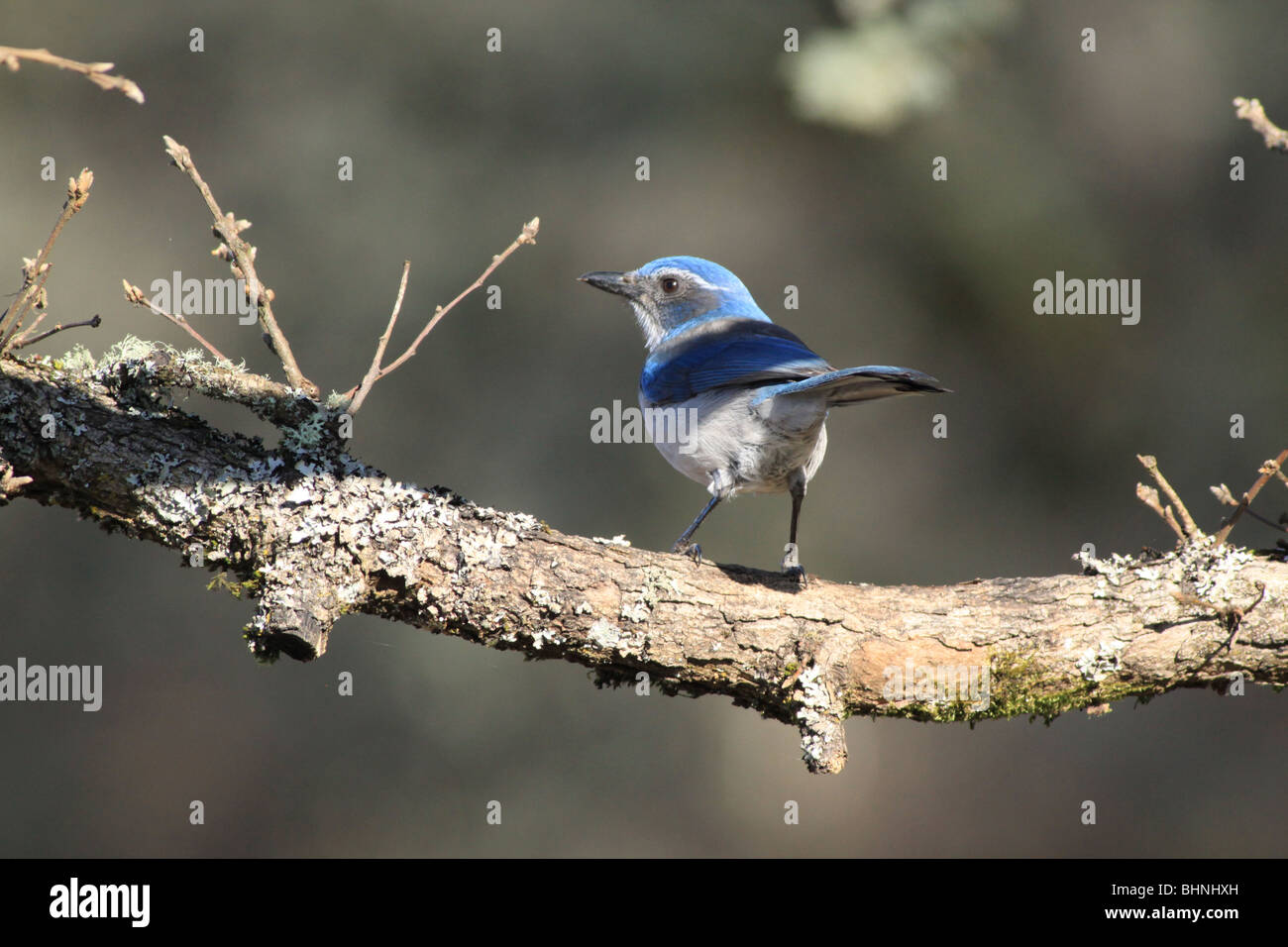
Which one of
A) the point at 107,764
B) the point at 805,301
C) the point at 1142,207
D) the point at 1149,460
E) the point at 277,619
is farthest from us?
the point at 107,764

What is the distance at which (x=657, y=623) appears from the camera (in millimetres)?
2900

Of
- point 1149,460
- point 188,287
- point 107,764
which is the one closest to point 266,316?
point 1149,460

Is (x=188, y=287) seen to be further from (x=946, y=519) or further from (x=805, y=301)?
(x=946, y=519)

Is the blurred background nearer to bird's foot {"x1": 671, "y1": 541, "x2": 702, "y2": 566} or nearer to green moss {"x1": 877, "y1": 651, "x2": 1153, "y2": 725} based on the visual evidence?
bird's foot {"x1": 671, "y1": 541, "x2": 702, "y2": 566}

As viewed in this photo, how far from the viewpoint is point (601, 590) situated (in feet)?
9.49

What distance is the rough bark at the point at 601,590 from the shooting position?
2721mm

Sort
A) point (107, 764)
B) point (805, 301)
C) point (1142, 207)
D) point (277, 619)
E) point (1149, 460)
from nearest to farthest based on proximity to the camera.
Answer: point (277, 619), point (1149, 460), point (1142, 207), point (805, 301), point (107, 764)

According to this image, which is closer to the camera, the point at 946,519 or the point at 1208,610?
the point at 1208,610

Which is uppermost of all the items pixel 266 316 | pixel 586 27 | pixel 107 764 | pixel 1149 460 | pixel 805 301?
pixel 586 27

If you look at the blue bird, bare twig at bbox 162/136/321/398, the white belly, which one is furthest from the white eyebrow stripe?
bare twig at bbox 162/136/321/398

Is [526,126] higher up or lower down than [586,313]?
higher up

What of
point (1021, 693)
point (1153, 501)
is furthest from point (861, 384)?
point (1021, 693)

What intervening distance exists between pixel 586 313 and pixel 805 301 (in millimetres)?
1248

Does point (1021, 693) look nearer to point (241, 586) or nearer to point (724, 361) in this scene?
point (724, 361)
